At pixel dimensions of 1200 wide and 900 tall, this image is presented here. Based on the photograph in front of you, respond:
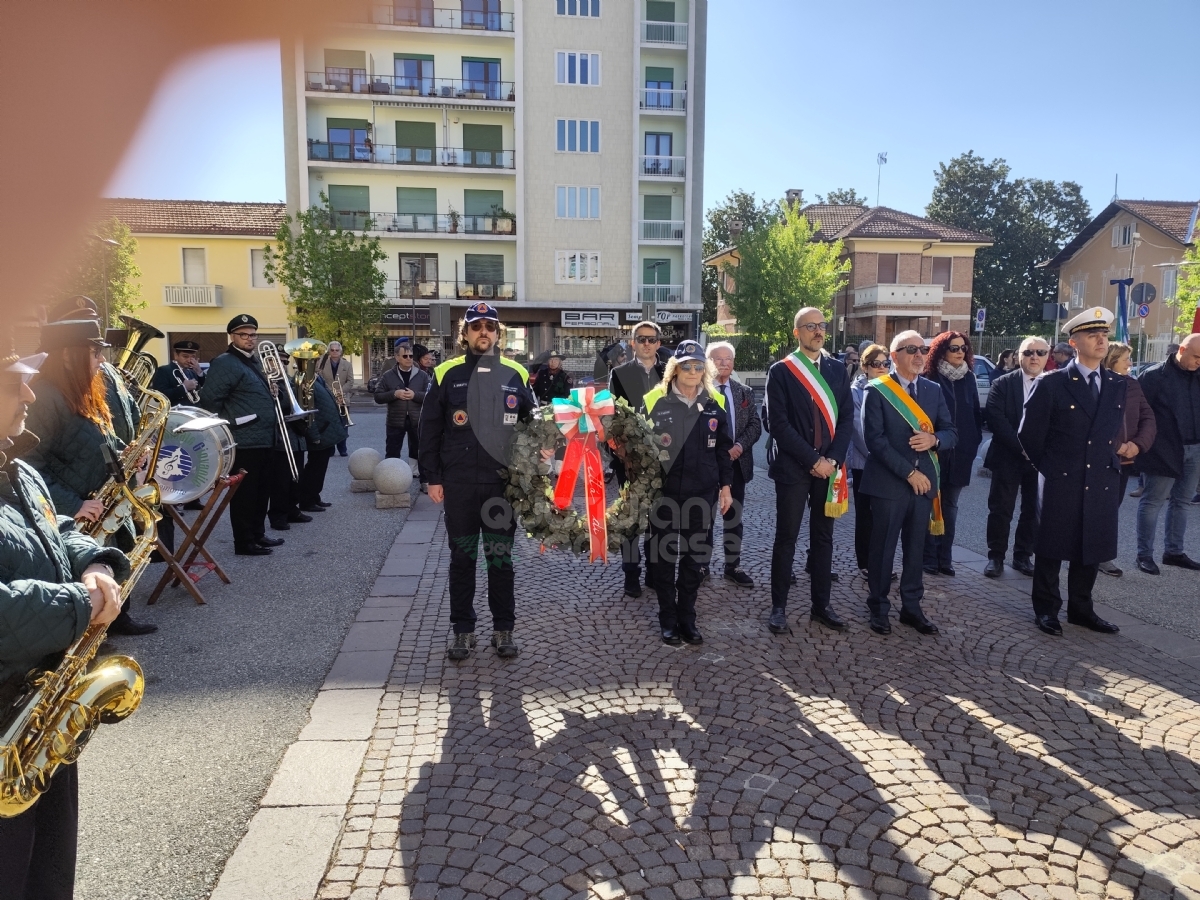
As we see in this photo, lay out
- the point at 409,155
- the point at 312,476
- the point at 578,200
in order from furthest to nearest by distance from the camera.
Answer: the point at 578,200, the point at 409,155, the point at 312,476

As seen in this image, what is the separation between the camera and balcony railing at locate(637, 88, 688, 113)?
38.4m

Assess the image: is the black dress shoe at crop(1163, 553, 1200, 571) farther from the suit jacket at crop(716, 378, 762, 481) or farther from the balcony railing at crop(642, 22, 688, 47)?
the balcony railing at crop(642, 22, 688, 47)

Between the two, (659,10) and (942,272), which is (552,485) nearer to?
(659,10)

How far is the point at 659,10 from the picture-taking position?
38.4 meters

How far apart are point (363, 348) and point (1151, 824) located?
120ft

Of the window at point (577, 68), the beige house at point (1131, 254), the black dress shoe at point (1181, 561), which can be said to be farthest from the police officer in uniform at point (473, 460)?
the beige house at point (1131, 254)

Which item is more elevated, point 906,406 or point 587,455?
point 906,406

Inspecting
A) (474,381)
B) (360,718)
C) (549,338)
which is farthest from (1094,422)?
(549,338)

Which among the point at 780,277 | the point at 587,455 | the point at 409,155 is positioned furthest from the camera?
the point at 409,155

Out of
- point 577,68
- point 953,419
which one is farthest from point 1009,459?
point 577,68

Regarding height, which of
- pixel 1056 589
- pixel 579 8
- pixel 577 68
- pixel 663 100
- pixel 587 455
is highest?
pixel 579 8

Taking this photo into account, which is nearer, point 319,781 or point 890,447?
point 319,781

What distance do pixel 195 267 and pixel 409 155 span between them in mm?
11738

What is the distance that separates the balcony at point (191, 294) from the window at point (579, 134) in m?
17.7
